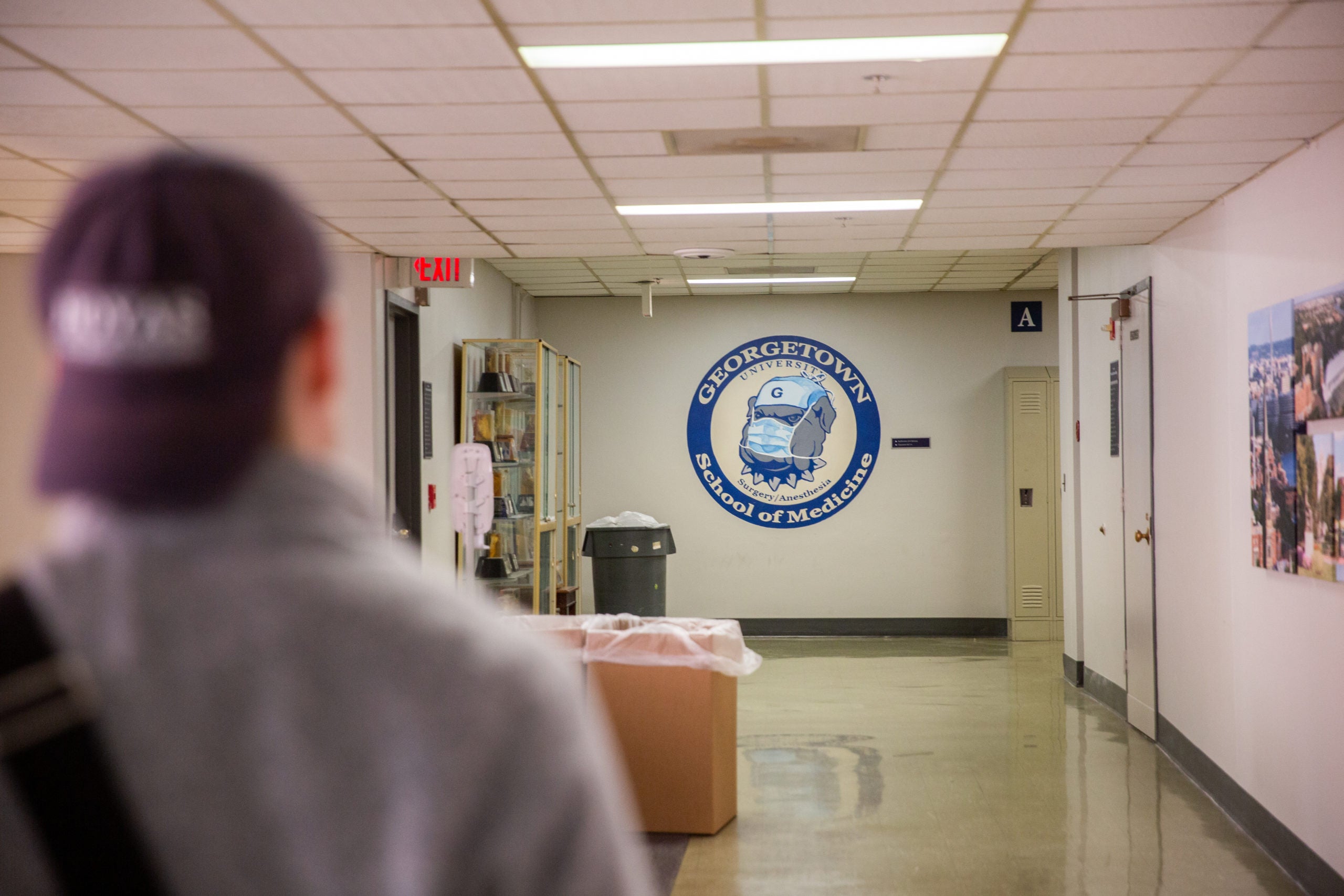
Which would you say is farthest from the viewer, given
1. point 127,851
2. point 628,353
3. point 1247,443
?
point 628,353

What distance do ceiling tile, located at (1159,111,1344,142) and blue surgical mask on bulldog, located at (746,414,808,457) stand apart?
237 inches

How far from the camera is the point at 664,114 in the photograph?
12.3 feet

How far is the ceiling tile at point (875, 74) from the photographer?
3275 mm

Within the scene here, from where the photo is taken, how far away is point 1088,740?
5.96m

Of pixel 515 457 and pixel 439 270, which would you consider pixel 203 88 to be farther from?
pixel 515 457

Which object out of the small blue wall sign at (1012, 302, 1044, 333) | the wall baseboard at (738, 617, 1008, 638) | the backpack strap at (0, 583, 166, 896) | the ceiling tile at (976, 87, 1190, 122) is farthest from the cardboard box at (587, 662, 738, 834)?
the small blue wall sign at (1012, 302, 1044, 333)

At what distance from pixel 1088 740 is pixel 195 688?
6034 mm

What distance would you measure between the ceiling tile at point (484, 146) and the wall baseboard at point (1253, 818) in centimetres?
361

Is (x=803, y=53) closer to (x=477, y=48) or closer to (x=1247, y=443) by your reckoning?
(x=477, y=48)

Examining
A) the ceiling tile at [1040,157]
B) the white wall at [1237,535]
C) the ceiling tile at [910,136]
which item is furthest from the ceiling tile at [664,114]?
the white wall at [1237,535]

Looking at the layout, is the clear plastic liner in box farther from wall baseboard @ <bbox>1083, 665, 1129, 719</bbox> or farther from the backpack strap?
the backpack strap

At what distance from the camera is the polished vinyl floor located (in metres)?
3.95

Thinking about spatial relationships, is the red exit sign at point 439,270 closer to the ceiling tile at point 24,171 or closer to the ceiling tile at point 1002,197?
the ceiling tile at point 24,171

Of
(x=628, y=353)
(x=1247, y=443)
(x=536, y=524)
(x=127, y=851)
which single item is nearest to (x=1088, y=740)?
(x=1247, y=443)
